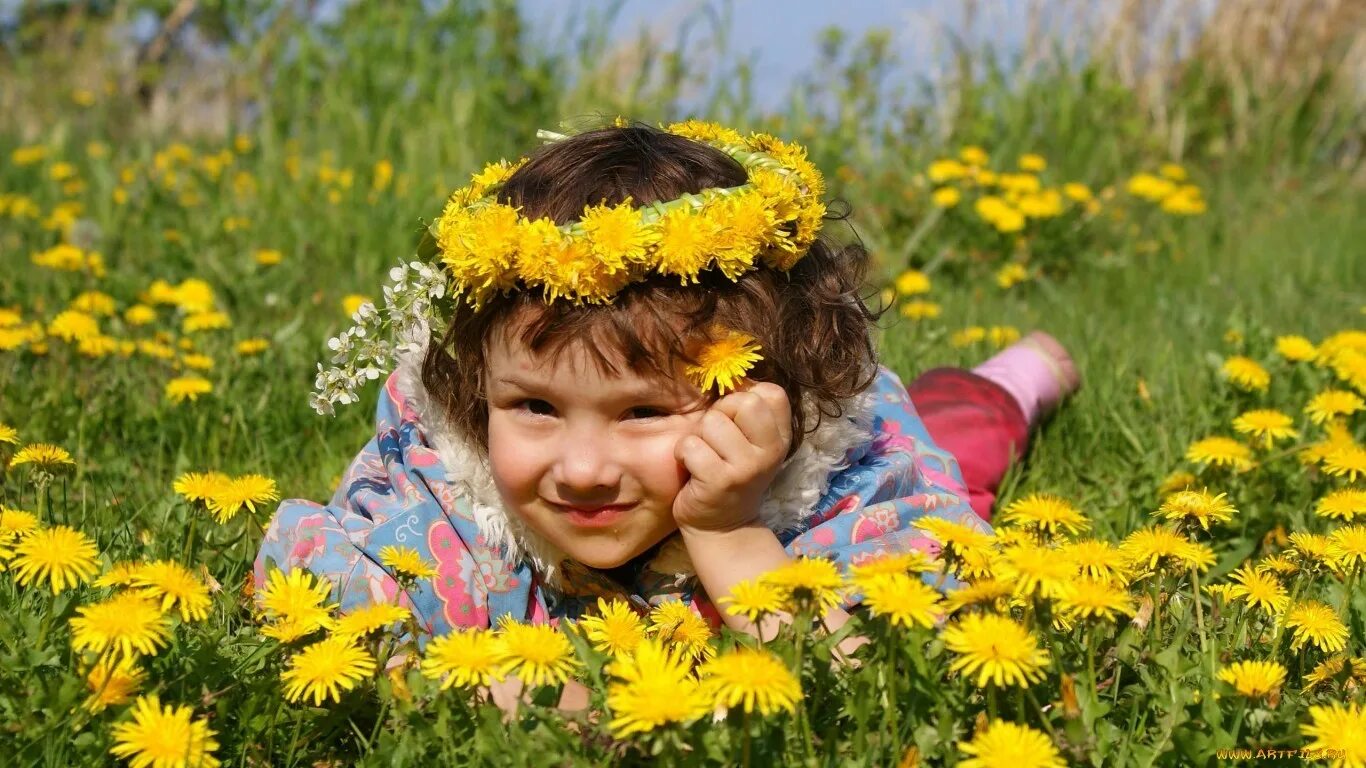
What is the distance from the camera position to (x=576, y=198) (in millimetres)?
2100

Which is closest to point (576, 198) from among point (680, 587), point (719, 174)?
point (719, 174)

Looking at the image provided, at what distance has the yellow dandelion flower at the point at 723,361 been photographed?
1.97 metres

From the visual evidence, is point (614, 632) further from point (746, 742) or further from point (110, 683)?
point (110, 683)

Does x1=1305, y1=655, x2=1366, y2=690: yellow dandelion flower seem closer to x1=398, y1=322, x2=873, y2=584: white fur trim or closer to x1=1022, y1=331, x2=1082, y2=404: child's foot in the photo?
x1=398, y1=322, x2=873, y2=584: white fur trim

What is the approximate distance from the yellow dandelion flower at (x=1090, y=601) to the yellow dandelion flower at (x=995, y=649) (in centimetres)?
7

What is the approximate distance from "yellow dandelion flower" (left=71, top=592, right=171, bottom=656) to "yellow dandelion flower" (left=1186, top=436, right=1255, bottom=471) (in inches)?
70.9

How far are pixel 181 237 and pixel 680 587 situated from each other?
265 cm

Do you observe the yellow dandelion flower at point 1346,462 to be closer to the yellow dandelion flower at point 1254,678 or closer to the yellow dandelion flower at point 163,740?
the yellow dandelion flower at point 1254,678

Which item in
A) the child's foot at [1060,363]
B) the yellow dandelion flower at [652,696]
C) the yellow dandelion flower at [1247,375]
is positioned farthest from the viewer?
the child's foot at [1060,363]

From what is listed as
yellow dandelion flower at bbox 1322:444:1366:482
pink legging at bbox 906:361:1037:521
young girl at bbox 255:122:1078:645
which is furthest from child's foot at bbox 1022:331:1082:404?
yellow dandelion flower at bbox 1322:444:1366:482

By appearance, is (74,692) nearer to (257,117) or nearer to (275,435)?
(275,435)

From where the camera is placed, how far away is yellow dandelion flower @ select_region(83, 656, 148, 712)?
4.91 ft

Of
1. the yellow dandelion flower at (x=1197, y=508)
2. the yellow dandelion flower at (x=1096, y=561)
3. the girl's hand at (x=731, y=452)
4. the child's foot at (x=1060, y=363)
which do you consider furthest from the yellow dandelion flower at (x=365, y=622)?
the child's foot at (x=1060, y=363)

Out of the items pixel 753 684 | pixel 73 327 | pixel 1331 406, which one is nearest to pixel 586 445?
pixel 753 684
